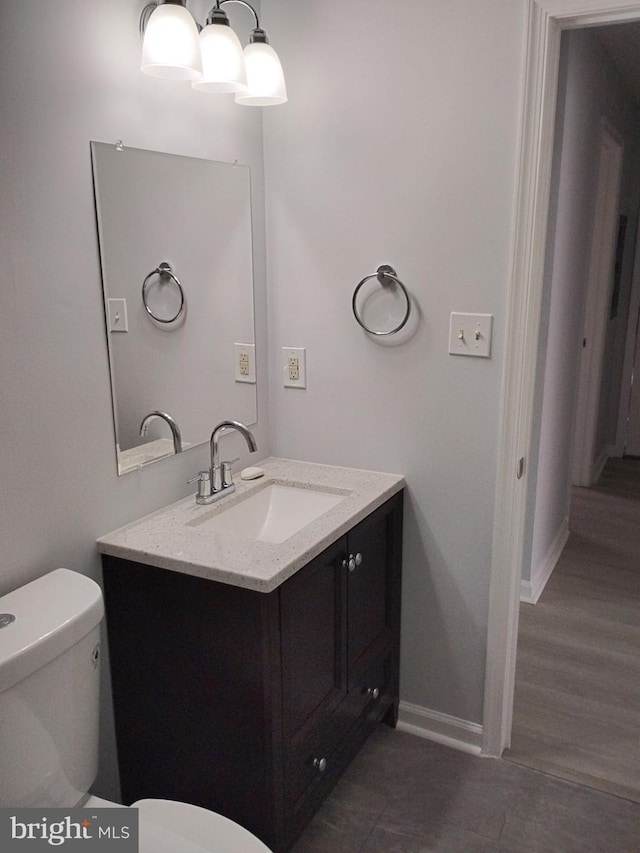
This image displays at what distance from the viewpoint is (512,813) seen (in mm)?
1907

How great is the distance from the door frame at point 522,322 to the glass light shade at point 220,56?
2.31 feet

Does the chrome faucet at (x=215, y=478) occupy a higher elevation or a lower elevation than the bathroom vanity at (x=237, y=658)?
higher

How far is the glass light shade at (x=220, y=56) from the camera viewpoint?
161 centimetres

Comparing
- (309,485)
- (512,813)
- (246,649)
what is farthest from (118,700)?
(512,813)

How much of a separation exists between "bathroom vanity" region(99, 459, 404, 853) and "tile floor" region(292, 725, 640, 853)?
0.13 meters

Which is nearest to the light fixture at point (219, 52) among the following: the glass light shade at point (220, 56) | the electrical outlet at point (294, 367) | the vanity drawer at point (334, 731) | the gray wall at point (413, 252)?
A: the glass light shade at point (220, 56)

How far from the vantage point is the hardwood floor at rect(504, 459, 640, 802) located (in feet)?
6.95

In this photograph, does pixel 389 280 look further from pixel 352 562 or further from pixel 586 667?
pixel 586 667

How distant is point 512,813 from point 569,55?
2.58 m

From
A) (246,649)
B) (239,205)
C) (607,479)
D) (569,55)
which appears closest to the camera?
(246,649)

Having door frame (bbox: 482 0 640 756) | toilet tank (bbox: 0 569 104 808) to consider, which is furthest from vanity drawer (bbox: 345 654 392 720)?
toilet tank (bbox: 0 569 104 808)

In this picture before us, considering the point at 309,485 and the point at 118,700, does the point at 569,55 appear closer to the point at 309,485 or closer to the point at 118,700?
the point at 309,485

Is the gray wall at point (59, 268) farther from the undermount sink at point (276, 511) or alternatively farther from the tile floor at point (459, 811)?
the tile floor at point (459, 811)

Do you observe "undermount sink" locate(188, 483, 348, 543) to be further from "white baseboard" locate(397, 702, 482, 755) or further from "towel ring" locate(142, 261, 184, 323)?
"white baseboard" locate(397, 702, 482, 755)
